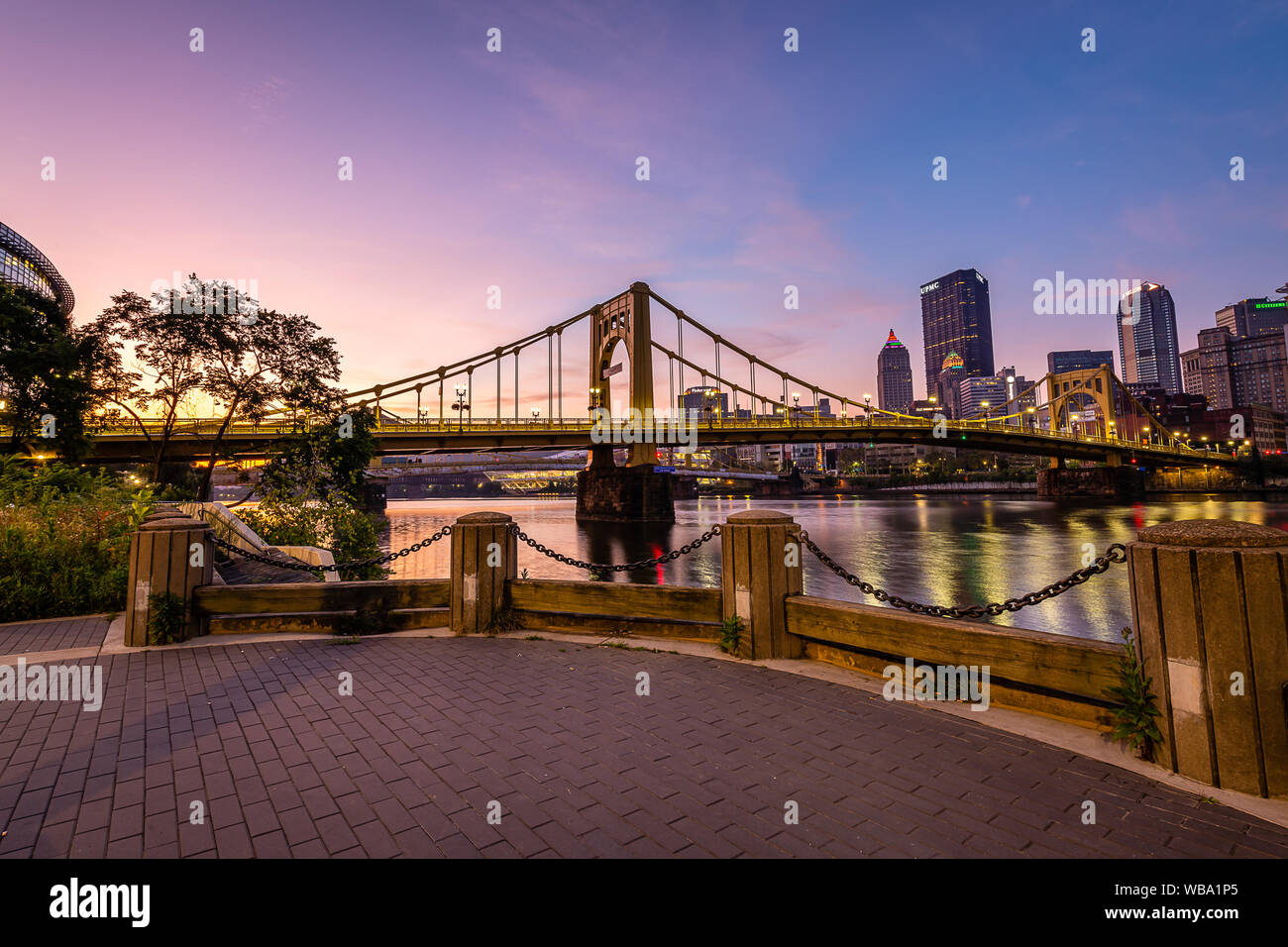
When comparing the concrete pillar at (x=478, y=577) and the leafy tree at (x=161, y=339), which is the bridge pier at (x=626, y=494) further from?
the concrete pillar at (x=478, y=577)

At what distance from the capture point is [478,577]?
6.68m

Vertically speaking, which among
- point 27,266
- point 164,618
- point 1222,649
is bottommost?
point 164,618

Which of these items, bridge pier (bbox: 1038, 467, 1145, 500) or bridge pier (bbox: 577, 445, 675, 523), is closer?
bridge pier (bbox: 577, 445, 675, 523)

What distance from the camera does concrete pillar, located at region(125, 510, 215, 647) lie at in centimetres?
628

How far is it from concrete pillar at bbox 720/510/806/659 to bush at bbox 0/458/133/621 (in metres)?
8.28

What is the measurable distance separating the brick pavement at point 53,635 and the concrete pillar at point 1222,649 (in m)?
8.93

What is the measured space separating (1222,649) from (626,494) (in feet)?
153

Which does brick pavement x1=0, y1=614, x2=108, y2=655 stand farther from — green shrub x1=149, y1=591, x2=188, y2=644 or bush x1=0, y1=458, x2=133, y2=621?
green shrub x1=149, y1=591, x2=188, y2=644

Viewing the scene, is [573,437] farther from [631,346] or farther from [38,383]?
[38,383]

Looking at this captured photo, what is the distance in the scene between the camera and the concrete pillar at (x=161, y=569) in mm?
6281

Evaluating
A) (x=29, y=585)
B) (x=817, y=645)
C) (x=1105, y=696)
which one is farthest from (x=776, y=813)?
(x=29, y=585)

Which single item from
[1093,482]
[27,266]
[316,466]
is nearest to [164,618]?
[316,466]

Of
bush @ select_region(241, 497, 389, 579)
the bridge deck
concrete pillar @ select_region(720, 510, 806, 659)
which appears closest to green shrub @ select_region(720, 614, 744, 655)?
concrete pillar @ select_region(720, 510, 806, 659)

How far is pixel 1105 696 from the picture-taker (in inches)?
146
